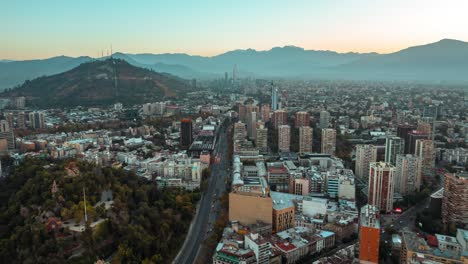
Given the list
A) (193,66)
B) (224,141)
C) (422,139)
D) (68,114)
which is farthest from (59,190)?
(193,66)

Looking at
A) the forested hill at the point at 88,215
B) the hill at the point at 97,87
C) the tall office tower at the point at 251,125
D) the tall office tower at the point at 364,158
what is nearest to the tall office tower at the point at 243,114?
the tall office tower at the point at 251,125

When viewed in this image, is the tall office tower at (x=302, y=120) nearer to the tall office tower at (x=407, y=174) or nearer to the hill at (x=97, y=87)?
the tall office tower at (x=407, y=174)

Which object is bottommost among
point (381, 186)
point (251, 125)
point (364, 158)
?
point (381, 186)

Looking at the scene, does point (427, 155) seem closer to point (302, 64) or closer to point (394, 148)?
point (394, 148)

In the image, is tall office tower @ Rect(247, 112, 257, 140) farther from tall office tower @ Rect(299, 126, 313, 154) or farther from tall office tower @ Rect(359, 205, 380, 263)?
tall office tower @ Rect(359, 205, 380, 263)

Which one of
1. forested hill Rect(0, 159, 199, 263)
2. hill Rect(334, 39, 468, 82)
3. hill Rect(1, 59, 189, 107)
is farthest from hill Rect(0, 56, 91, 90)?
hill Rect(334, 39, 468, 82)

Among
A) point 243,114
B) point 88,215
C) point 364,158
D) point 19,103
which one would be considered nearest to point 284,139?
point 364,158
